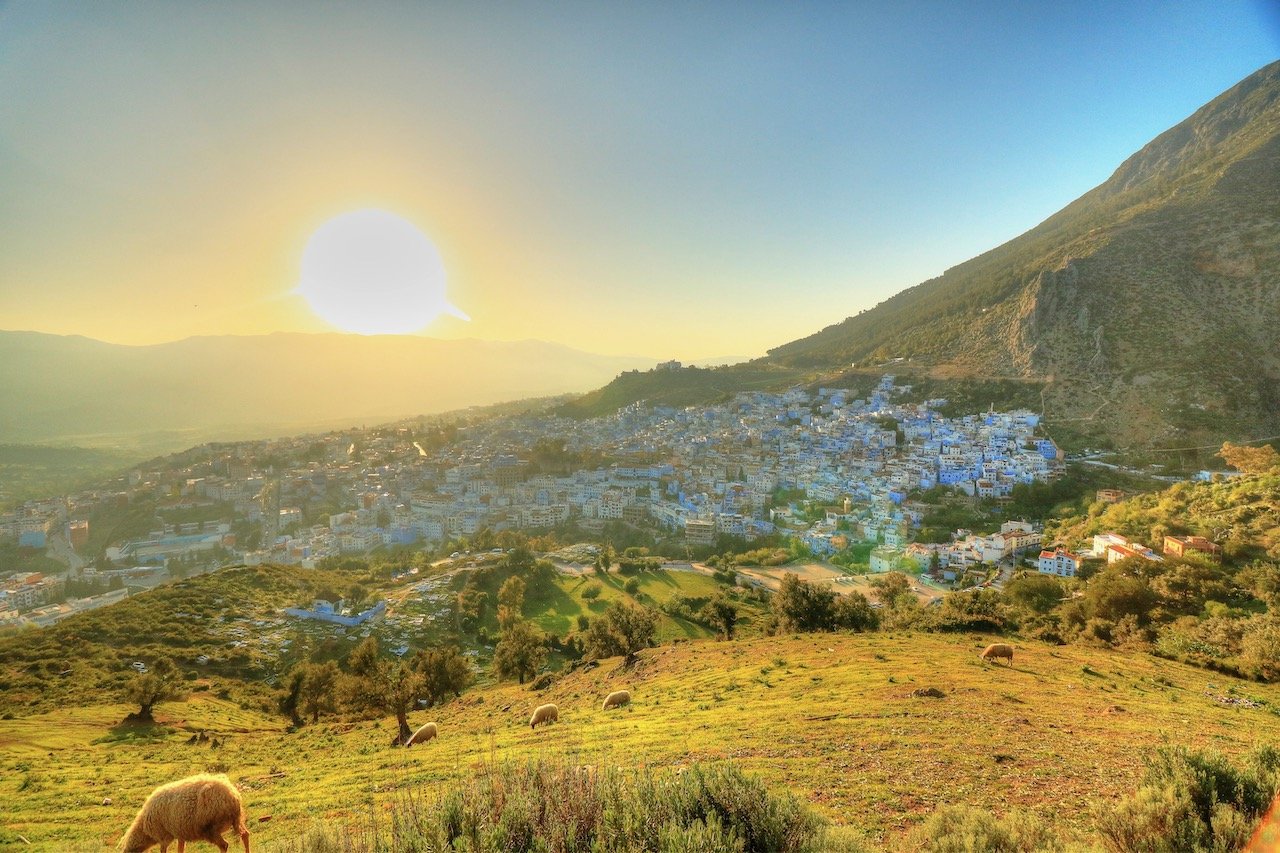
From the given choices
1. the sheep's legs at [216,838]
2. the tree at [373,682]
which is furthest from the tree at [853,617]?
the sheep's legs at [216,838]

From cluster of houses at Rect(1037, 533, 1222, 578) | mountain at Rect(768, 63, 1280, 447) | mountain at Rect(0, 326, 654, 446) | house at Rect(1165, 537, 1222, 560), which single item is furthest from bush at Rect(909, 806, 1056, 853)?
mountain at Rect(0, 326, 654, 446)

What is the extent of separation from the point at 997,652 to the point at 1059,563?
784 inches

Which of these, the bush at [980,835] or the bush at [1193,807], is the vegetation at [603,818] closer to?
the bush at [980,835]

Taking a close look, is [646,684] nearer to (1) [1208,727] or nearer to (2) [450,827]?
(1) [1208,727]

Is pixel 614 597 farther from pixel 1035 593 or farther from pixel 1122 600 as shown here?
pixel 1122 600

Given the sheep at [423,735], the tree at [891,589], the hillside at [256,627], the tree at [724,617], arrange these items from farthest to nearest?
the tree at [891,589]
the tree at [724,617]
the hillside at [256,627]
the sheep at [423,735]

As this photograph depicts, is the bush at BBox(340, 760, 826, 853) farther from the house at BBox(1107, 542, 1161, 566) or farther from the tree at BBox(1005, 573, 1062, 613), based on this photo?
the house at BBox(1107, 542, 1161, 566)

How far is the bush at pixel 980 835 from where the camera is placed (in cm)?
401

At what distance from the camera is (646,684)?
16.2 meters

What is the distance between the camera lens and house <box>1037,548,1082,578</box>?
28047 millimetres

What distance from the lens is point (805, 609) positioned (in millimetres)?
22594

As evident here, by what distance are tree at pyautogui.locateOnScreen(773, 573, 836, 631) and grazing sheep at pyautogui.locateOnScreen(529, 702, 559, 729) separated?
1304 cm

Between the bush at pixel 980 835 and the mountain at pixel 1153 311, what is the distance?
5476 centimetres

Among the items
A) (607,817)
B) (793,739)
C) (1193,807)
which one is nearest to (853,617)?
(793,739)
